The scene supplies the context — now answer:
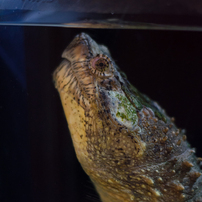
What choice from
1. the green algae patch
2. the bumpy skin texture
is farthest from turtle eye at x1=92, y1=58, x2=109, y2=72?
the green algae patch

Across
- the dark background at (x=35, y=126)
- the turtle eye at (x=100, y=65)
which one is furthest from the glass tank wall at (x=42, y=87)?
the turtle eye at (x=100, y=65)

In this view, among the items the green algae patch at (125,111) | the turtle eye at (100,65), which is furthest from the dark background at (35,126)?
the green algae patch at (125,111)

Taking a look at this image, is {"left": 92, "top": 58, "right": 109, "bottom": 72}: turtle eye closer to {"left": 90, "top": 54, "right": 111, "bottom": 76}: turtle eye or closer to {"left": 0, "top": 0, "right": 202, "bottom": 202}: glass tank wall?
{"left": 90, "top": 54, "right": 111, "bottom": 76}: turtle eye

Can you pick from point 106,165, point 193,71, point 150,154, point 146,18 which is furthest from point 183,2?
point 193,71

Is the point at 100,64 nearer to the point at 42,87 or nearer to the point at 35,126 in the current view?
the point at 42,87

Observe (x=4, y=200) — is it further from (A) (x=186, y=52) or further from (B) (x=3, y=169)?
(A) (x=186, y=52)

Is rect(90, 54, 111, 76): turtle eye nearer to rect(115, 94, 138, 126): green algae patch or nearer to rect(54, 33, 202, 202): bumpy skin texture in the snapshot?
rect(54, 33, 202, 202): bumpy skin texture

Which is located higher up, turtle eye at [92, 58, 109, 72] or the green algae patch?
turtle eye at [92, 58, 109, 72]

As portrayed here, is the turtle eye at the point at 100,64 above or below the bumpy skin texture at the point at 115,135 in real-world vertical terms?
above

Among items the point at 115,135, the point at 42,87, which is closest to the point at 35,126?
the point at 42,87

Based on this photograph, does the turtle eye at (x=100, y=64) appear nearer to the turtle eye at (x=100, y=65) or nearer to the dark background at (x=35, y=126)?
the turtle eye at (x=100, y=65)
